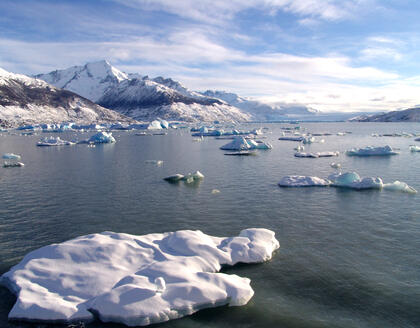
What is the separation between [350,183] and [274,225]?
1127 centimetres

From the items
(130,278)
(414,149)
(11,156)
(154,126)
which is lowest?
Result: (130,278)

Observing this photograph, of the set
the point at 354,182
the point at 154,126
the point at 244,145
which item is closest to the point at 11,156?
the point at 244,145

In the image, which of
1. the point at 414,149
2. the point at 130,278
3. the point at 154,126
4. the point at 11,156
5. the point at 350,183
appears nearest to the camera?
the point at 130,278

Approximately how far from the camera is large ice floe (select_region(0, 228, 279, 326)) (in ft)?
33.7

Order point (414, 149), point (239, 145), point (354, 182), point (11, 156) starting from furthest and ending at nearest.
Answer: point (239, 145)
point (414, 149)
point (11, 156)
point (354, 182)

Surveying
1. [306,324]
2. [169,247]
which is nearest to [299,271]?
[306,324]

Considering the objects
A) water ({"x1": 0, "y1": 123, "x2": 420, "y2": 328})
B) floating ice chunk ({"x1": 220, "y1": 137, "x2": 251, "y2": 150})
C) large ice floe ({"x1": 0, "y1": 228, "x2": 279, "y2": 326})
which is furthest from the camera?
floating ice chunk ({"x1": 220, "y1": 137, "x2": 251, "y2": 150})

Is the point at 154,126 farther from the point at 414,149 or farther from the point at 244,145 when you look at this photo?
the point at 414,149

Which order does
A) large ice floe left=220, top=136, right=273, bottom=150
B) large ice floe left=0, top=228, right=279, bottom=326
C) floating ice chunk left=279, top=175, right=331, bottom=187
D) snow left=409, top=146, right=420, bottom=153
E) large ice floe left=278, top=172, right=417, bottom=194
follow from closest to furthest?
large ice floe left=0, top=228, right=279, bottom=326
large ice floe left=278, top=172, right=417, bottom=194
floating ice chunk left=279, top=175, right=331, bottom=187
snow left=409, top=146, right=420, bottom=153
large ice floe left=220, top=136, right=273, bottom=150

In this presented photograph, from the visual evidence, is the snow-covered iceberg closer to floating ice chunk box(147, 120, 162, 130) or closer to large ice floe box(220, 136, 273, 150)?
large ice floe box(220, 136, 273, 150)

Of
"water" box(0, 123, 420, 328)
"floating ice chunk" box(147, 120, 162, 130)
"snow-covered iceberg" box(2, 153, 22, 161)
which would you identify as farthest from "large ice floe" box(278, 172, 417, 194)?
"floating ice chunk" box(147, 120, 162, 130)

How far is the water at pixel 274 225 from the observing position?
10.8 meters

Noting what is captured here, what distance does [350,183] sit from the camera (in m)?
26.5

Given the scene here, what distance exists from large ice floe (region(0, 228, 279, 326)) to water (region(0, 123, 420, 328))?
439mm
